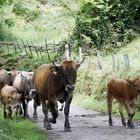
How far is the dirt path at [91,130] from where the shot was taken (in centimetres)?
1396

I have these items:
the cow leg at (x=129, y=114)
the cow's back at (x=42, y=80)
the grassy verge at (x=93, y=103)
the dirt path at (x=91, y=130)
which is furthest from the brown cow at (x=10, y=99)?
the cow leg at (x=129, y=114)

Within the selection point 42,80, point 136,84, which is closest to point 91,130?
point 136,84

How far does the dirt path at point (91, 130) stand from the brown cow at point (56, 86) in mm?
523

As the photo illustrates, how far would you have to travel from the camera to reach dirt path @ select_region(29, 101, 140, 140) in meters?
14.0

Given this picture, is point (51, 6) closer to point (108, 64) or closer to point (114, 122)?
point (108, 64)

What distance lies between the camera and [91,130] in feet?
50.2

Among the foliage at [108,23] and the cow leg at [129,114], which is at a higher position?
the foliage at [108,23]

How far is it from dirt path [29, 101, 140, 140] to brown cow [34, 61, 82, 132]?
1.72 feet

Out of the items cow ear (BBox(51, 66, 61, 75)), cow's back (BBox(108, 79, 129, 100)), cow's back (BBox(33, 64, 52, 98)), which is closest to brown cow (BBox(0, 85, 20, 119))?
cow's back (BBox(33, 64, 52, 98))

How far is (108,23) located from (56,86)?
23813mm

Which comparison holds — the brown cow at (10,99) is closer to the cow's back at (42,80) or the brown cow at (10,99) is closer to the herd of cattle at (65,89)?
the herd of cattle at (65,89)

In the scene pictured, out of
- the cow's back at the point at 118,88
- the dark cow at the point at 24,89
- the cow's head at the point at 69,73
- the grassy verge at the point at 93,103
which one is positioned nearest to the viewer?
the cow's head at the point at 69,73

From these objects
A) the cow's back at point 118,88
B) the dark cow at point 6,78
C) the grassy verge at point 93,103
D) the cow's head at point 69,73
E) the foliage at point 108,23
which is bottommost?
the grassy verge at point 93,103

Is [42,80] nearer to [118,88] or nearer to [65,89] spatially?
[65,89]
